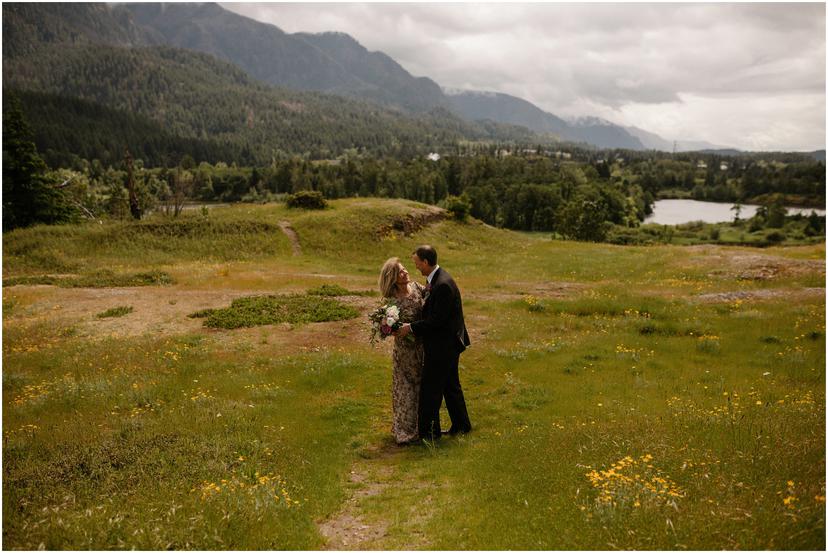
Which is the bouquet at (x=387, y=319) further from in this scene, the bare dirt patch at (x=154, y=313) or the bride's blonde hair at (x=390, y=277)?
the bare dirt patch at (x=154, y=313)

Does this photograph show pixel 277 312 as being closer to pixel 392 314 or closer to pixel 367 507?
pixel 392 314

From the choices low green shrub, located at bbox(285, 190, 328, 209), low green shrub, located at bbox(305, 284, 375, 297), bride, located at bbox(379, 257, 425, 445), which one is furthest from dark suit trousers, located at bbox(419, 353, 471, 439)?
low green shrub, located at bbox(285, 190, 328, 209)

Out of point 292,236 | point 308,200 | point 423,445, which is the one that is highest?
point 308,200

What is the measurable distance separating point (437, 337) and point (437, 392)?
1.32 m

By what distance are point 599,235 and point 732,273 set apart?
7707 centimetres

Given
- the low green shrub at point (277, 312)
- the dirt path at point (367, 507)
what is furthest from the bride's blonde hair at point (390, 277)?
the low green shrub at point (277, 312)

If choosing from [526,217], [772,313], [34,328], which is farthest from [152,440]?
[526,217]

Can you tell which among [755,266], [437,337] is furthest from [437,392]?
[755,266]

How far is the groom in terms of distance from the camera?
443 inches

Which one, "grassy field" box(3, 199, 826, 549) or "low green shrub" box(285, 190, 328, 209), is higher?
"low green shrub" box(285, 190, 328, 209)

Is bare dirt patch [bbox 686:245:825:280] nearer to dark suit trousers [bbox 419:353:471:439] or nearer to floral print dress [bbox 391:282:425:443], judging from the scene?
dark suit trousers [bbox 419:353:471:439]

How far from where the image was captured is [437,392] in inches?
462

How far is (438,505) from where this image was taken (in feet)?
28.5

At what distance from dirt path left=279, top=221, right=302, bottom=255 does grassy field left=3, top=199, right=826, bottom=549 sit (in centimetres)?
1863
